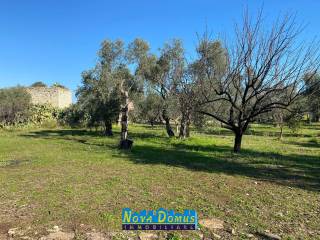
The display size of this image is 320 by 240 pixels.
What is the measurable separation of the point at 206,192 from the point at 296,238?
2729mm

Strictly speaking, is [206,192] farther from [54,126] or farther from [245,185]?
[54,126]

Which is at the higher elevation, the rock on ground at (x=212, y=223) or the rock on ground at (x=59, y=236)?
the rock on ground at (x=212, y=223)

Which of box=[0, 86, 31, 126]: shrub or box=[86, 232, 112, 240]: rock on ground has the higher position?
box=[0, 86, 31, 126]: shrub

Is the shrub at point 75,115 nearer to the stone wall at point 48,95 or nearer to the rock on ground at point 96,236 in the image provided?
the stone wall at point 48,95

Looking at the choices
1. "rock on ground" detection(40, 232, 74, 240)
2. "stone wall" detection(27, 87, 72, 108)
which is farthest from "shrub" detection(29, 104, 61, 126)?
"rock on ground" detection(40, 232, 74, 240)

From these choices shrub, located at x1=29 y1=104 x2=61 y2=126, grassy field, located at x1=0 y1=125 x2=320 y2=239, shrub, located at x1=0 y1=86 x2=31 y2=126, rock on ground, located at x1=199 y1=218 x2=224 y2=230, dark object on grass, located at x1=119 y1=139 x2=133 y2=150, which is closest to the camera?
rock on ground, located at x1=199 y1=218 x2=224 y2=230

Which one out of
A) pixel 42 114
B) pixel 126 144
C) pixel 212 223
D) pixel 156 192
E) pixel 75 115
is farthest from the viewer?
pixel 42 114

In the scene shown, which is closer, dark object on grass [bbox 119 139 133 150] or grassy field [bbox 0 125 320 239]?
grassy field [bbox 0 125 320 239]

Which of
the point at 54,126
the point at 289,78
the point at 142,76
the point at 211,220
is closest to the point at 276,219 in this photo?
the point at 211,220

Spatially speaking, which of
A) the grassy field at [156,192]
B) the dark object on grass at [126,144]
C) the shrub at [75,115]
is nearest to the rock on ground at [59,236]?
the grassy field at [156,192]

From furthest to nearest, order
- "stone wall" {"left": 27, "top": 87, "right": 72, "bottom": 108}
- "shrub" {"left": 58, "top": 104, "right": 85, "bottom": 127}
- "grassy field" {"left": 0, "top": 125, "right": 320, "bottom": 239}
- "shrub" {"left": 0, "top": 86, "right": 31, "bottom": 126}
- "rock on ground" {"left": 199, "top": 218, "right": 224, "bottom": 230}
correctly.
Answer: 1. "stone wall" {"left": 27, "top": 87, "right": 72, "bottom": 108}
2. "shrub" {"left": 0, "top": 86, "right": 31, "bottom": 126}
3. "shrub" {"left": 58, "top": 104, "right": 85, "bottom": 127}
4. "grassy field" {"left": 0, "top": 125, "right": 320, "bottom": 239}
5. "rock on ground" {"left": 199, "top": 218, "right": 224, "bottom": 230}

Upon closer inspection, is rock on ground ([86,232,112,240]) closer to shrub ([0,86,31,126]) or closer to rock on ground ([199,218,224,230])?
rock on ground ([199,218,224,230])

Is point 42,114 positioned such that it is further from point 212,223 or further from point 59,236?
point 212,223

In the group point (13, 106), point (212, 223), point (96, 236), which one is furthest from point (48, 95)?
point (212, 223)
